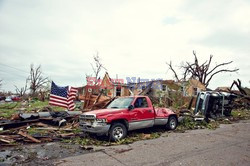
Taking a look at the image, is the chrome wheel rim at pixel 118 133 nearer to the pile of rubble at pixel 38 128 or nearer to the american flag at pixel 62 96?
the pile of rubble at pixel 38 128

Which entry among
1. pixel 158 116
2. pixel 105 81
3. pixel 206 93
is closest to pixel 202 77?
pixel 105 81

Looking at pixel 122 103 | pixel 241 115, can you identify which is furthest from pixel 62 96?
pixel 241 115

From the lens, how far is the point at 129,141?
7730 mm

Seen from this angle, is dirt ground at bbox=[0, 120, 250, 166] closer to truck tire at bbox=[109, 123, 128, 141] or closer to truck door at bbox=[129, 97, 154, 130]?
truck tire at bbox=[109, 123, 128, 141]

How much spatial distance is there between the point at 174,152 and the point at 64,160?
11.7 ft

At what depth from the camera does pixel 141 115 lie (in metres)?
8.76

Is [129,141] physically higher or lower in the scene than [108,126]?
lower

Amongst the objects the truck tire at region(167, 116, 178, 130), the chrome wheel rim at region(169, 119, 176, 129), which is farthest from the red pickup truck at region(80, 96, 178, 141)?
the chrome wheel rim at region(169, 119, 176, 129)

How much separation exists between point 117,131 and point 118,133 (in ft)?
0.35

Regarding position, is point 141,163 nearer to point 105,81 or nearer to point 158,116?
point 158,116

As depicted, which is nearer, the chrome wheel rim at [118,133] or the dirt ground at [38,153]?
the dirt ground at [38,153]

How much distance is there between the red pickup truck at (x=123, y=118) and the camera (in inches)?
298

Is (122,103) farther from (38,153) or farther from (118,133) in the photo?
(38,153)

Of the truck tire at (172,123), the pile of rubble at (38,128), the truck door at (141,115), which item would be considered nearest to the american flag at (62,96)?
the pile of rubble at (38,128)
